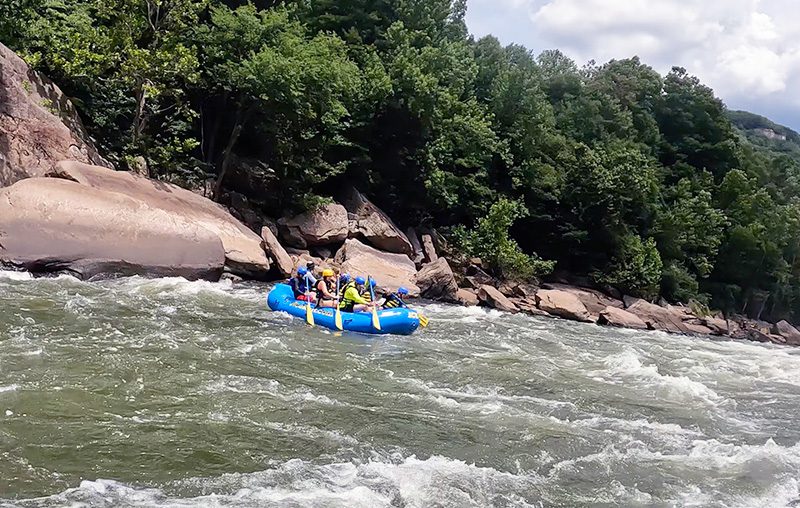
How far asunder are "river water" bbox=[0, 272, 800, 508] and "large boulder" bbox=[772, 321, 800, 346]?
20433 millimetres

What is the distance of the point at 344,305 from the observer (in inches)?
526

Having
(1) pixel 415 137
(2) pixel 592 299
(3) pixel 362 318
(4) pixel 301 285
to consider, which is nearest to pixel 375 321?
(3) pixel 362 318

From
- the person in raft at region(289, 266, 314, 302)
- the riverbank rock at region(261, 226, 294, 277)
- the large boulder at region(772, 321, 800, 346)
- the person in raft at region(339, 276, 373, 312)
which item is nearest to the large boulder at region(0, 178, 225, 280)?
the riverbank rock at region(261, 226, 294, 277)

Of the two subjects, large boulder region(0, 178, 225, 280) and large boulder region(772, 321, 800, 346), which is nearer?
large boulder region(0, 178, 225, 280)

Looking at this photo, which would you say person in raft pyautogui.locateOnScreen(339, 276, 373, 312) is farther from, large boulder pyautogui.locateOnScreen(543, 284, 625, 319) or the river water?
large boulder pyautogui.locateOnScreen(543, 284, 625, 319)

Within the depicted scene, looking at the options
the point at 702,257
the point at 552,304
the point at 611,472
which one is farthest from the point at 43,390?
the point at 702,257

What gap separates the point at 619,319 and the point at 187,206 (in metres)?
13.4

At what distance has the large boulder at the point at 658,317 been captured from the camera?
22.7m

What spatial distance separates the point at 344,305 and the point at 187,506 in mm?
8269

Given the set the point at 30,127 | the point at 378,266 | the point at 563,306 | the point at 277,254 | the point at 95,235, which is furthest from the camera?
the point at 563,306

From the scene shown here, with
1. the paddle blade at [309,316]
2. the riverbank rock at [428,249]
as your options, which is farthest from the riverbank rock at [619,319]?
the paddle blade at [309,316]

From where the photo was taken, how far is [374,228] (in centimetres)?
2127

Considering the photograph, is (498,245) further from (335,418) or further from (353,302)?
(335,418)

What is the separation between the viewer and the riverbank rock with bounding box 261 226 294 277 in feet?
56.7
